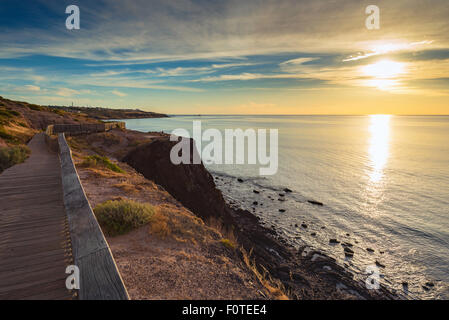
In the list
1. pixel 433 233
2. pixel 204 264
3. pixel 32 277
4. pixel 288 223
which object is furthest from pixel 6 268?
pixel 433 233

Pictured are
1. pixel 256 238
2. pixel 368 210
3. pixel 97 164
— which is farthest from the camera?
pixel 368 210

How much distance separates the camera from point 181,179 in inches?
875

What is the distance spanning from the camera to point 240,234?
18.5 meters

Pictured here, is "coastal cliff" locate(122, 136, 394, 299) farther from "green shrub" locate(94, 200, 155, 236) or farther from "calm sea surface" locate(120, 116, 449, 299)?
"green shrub" locate(94, 200, 155, 236)

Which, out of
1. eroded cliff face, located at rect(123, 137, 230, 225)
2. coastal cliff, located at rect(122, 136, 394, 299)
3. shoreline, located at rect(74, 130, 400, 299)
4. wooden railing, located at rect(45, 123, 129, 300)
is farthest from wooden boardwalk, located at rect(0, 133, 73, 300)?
eroded cliff face, located at rect(123, 137, 230, 225)

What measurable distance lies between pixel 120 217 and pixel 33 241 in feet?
7.65

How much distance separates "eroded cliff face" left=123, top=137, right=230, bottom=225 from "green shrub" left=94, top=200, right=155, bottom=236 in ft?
46.4

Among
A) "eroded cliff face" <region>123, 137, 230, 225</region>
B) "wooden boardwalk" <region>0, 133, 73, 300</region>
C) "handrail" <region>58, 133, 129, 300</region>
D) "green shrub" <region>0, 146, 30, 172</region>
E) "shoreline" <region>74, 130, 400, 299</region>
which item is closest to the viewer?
"handrail" <region>58, 133, 129, 300</region>

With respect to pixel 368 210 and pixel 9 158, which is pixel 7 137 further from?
pixel 368 210

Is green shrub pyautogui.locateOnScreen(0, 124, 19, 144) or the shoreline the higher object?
green shrub pyautogui.locateOnScreen(0, 124, 19, 144)

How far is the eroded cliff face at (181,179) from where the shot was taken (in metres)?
21.3

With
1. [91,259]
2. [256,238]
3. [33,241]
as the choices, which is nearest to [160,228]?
[33,241]

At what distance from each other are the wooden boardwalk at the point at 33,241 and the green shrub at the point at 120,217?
1.06 m

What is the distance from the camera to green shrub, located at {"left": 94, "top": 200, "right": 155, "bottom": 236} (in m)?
6.28
